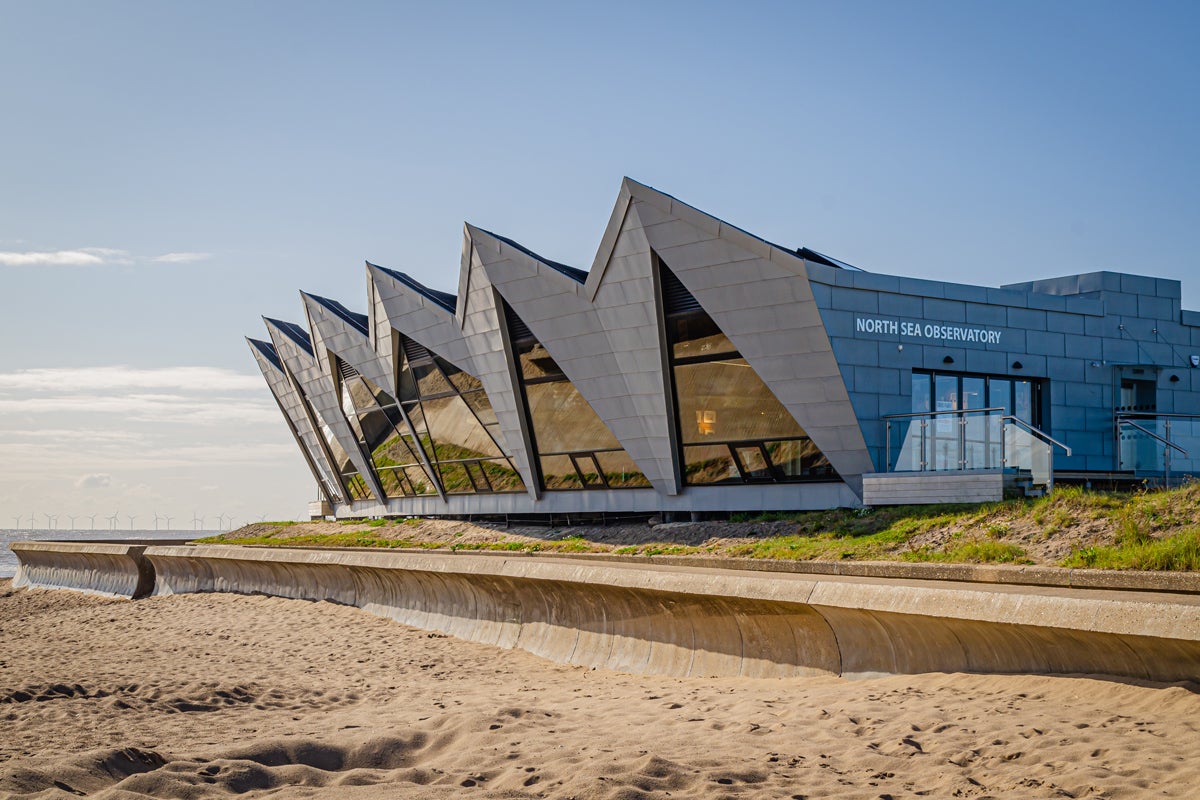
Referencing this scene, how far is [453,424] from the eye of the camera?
112ft

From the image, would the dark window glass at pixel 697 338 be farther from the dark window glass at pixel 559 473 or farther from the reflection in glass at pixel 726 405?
the dark window glass at pixel 559 473

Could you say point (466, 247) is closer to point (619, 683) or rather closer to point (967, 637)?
point (619, 683)

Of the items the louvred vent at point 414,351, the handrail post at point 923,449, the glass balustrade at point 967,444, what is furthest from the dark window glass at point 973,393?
the louvred vent at point 414,351

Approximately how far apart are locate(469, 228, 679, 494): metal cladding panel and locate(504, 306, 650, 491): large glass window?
0.55 metres

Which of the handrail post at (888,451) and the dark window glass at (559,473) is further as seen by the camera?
the dark window glass at (559,473)

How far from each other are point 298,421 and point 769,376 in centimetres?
3644

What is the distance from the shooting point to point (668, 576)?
39.0 ft

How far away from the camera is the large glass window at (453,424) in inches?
1281

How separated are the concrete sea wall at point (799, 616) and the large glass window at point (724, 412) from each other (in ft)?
21.0

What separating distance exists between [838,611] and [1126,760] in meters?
3.82

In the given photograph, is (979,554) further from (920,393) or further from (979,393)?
(979,393)

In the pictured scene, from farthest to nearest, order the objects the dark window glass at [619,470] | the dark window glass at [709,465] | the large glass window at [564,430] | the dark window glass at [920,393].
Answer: the large glass window at [564,430]
the dark window glass at [619,470]
the dark window glass at [709,465]
the dark window glass at [920,393]

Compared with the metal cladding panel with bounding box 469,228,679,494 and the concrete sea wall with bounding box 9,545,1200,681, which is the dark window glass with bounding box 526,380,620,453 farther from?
the concrete sea wall with bounding box 9,545,1200,681

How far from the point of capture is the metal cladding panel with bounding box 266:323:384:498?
42562mm
